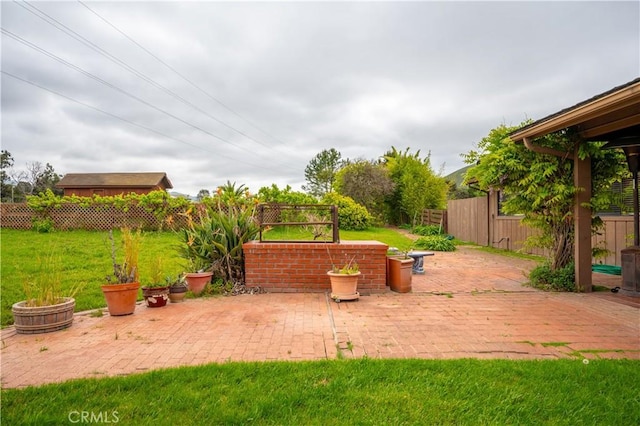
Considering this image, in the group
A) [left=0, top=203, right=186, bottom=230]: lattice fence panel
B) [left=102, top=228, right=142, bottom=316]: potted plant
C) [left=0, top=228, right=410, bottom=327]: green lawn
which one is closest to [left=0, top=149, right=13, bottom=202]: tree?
[left=0, top=203, right=186, bottom=230]: lattice fence panel

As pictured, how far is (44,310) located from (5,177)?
1422 inches

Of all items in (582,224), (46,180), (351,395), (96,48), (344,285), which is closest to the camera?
(351,395)

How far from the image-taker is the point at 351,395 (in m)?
2.21

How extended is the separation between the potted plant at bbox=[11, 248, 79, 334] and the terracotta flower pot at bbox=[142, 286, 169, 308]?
89 centimetres

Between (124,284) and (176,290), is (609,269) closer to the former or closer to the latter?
(176,290)

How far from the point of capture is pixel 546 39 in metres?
7.76

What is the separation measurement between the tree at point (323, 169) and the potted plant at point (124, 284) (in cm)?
3331

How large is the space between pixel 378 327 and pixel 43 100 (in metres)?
15.6

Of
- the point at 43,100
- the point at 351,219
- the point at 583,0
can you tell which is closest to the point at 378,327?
the point at 583,0

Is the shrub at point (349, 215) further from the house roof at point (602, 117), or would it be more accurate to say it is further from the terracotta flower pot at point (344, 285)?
the terracotta flower pot at point (344, 285)

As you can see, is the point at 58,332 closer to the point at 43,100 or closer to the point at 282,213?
the point at 282,213

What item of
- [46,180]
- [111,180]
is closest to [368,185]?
[111,180]

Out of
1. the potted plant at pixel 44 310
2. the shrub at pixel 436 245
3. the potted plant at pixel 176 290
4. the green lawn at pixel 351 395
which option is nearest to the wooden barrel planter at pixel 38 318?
the potted plant at pixel 44 310

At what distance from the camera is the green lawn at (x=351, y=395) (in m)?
1.98
